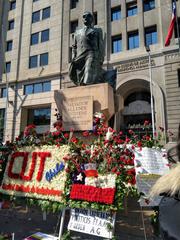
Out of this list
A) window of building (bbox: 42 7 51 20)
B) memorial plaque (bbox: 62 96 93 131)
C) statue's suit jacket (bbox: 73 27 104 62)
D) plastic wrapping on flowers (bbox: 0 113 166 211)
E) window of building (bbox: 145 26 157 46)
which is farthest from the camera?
window of building (bbox: 42 7 51 20)

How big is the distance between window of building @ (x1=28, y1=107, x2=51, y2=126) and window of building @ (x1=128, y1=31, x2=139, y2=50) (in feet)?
39.7

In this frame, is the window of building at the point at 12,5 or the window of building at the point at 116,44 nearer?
the window of building at the point at 116,44

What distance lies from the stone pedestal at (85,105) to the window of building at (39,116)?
20934 millimetres

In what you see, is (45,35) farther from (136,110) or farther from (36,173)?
(36,173)

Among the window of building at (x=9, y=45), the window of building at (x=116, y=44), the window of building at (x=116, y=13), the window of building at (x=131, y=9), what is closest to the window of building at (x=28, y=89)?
the window of building at (x=9, y=45)

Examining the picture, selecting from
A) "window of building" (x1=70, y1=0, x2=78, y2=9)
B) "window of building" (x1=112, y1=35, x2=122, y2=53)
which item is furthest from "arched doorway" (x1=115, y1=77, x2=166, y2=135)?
"window of building" (x1=70, y1=0, x2=78, y2=9)

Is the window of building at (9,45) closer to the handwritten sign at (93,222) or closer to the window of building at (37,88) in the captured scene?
the window of building at (37,88)

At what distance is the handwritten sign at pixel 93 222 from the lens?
11.1 feet

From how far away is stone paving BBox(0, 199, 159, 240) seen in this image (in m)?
4.19

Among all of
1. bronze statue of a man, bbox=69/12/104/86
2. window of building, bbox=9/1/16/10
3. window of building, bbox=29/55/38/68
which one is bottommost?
bronze statue of a man, bbox=69/12/104/86

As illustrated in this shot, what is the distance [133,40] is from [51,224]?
76.4 ft

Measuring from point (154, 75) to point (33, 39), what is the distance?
56.0 feet

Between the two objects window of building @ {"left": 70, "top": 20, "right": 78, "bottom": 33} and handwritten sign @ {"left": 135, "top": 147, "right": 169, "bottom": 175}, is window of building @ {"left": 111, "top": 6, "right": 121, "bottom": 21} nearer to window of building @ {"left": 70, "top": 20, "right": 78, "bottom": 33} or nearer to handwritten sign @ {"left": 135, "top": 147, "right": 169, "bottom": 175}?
window of building @ {"left": 70, "top": 20, "right": 78, "bottom": 33}

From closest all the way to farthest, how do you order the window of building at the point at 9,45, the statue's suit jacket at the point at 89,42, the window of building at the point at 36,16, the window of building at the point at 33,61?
the statue's suit jacket at the point at 89,42, the window of building at the point at 33,61, the window of building at the point at 36,16, the window of building at the point at 9,45
